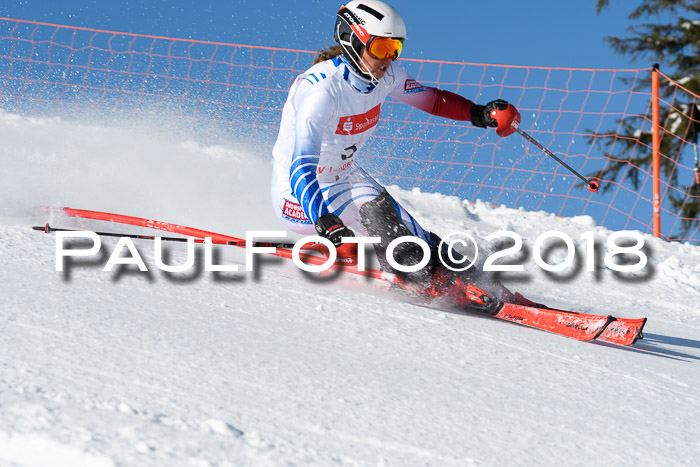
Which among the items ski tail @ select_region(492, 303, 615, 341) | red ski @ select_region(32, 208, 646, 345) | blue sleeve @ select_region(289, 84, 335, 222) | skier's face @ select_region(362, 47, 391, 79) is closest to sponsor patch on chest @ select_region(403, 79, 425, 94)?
skier's face @ select_region(362, 47, 391, 79)

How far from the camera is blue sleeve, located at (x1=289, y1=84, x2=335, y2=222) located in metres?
3.43

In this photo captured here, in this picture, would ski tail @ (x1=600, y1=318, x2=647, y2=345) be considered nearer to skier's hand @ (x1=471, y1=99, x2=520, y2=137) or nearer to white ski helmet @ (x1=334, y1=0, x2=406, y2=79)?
skier's hand @ (x1=471, y1=99, x2=520, y2=137)

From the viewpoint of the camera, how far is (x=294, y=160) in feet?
11.5

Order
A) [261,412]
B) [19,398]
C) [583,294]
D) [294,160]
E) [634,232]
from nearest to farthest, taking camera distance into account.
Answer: [19,398] → [261,412] → [294,160] → [583,294] → [634,232]

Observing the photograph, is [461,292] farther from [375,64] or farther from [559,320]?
[375,64]

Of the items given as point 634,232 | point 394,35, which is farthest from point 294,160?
point 634,232

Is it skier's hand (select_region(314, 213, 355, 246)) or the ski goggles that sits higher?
the ski goggles

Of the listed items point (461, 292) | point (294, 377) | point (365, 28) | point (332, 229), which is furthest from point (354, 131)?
point (294, 377)

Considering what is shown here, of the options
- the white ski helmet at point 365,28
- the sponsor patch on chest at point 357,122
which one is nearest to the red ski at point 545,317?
the sponsor patch on chest at point 357,122

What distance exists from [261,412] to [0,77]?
340 inches

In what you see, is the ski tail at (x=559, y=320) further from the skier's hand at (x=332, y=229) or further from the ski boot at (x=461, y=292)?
the skier's hand at (x=332, y=229)

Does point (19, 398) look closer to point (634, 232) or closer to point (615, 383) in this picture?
point (615, 383)

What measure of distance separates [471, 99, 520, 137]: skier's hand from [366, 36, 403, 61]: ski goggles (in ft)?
2.54

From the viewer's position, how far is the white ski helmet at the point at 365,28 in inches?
140
